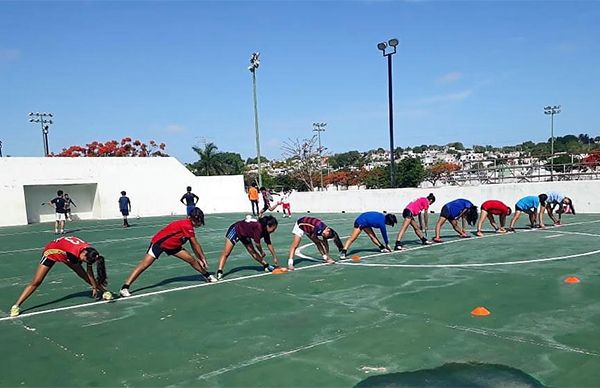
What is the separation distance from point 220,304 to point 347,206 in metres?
24.3

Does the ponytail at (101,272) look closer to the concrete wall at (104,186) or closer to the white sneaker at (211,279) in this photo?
the white sneaker at (211,279)

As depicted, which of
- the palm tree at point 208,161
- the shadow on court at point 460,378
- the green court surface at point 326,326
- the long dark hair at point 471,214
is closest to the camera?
the shadow on court at point 460,378

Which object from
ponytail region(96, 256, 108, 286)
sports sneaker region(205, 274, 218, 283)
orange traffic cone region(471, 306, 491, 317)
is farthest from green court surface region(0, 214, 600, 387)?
ponytail region(96, 256, 108, 286)

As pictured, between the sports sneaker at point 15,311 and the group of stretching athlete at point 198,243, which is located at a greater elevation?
the group of stretching athlete at point 198,243

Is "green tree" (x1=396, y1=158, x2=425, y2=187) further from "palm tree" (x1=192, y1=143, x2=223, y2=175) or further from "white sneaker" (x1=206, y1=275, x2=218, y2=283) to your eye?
"white sneaker" (x1=206, y1=275, x2=218, y2=283)

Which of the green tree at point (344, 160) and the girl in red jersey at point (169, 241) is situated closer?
the girl in red jersey at point (169, 241)

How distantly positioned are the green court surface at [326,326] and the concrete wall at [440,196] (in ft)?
37.8

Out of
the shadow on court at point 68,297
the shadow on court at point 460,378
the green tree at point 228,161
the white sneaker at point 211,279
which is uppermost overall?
the green tree at point 228,161

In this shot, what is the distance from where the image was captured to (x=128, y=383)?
5.14m

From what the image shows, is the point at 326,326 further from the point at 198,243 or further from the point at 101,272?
the point at 198,243

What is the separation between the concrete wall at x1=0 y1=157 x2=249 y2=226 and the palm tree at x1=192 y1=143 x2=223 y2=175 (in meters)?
23.5

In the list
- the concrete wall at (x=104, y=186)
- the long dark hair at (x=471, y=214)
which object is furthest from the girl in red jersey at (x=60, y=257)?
the concrete wall at (x=104, y=186)

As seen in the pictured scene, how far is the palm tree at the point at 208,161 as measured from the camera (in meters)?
61.6

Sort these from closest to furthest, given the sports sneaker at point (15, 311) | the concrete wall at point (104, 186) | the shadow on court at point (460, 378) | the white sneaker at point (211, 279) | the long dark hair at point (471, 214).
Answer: the shadow on court at point (460, 378)
the sports sneaker at point (15, 311)
the white sneaker at point (211, 279)
the long dark hair at point (471, 214)
the concrete wall at point (104, 186)
